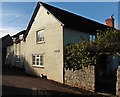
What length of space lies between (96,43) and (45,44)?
7.00 meters

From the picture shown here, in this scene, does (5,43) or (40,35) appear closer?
(40,35)

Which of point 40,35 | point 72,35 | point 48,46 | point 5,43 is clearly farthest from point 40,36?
point 5,43

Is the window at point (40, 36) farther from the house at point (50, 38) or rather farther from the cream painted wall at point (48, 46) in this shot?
the cream painted wall at point (48, 46)

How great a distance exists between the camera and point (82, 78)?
14672mm

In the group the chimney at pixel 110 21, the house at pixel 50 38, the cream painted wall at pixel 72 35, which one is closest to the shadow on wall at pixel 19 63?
the house at pixel 50 38

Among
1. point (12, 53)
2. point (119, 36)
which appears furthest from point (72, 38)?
point (12, 53)

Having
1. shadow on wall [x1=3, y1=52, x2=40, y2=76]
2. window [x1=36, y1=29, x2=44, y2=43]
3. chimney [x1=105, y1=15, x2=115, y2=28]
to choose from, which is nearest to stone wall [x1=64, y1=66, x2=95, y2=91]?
window [x1=36, y1=29, x2=44, y2=43]

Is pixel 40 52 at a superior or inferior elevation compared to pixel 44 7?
inferior

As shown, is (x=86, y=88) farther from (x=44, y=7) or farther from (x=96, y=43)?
(x=44, y=7)

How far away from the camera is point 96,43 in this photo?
1493 centimetres

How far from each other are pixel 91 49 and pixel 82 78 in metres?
2.41

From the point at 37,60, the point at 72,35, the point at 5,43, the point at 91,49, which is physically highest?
the point at 5,43

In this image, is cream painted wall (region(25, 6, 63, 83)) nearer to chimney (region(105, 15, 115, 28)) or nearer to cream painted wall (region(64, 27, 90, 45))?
cream painted wall (region(64, 27, 90, 45))

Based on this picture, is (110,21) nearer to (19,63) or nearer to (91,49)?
(19,63)
